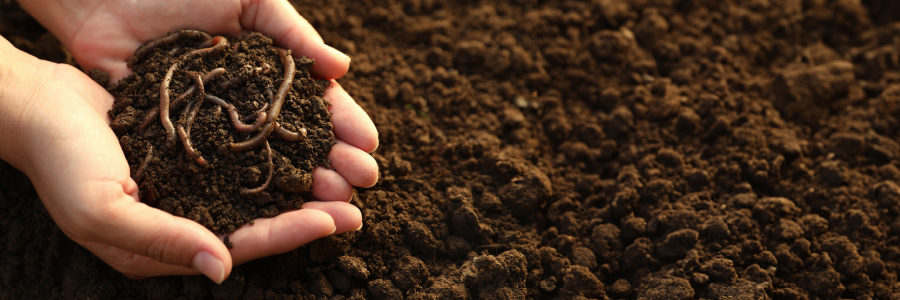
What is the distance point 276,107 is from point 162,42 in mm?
1040

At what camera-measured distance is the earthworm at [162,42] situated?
164 inches

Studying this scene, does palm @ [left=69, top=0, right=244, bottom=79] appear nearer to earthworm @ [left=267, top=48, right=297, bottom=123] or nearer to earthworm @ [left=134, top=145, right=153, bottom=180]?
earthworm @ [left=267, top=48, right=297, bottom=123]

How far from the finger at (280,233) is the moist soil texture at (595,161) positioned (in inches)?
12.7

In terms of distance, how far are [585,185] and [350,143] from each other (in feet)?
5.96

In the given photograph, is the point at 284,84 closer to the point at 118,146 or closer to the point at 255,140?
the point at 255,140

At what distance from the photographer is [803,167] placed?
15.1ft

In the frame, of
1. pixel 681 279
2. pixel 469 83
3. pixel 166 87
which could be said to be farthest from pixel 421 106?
pixel 681 279

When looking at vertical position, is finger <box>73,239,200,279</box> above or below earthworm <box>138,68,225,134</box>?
below

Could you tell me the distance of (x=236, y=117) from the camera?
385cm

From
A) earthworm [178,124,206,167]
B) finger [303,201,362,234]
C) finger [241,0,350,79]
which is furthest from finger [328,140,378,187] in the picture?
earthworm [178,124,206,167]

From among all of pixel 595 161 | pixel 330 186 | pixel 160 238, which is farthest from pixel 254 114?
pixel 595 161

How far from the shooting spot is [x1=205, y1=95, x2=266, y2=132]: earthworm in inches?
149

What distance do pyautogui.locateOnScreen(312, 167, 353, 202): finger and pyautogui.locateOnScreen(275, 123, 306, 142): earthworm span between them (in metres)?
0.23

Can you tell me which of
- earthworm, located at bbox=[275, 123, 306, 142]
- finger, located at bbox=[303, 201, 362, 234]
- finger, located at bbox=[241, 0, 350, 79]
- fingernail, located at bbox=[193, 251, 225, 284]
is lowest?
fingernail, located at bbox=[193, 251, 225, 284]
